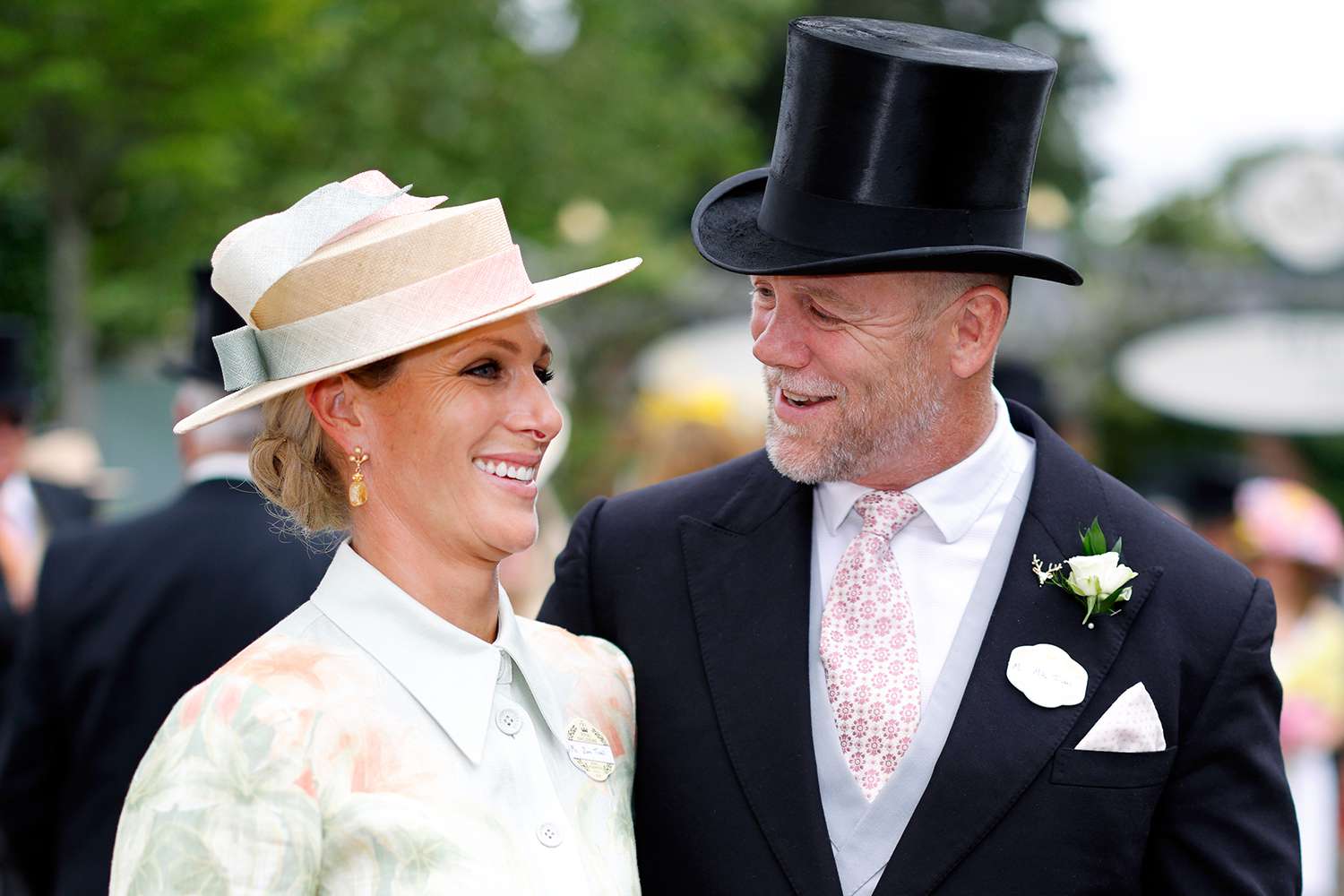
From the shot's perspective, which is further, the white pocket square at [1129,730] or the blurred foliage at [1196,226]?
the blurred foliage at [1196,226]

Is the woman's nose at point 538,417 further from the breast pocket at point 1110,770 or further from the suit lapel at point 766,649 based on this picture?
the breast pocket at point 1110,770

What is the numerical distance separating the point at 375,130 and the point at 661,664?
38.5 feet

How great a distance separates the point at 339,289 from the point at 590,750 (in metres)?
0.85

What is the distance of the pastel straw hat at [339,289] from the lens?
7.98 ft

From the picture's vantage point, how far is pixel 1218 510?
7551 millimetres

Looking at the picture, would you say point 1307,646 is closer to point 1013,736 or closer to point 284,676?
point 1013,736

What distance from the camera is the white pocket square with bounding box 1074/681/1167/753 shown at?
270 centimetres

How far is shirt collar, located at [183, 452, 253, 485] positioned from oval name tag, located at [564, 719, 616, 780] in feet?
6.74

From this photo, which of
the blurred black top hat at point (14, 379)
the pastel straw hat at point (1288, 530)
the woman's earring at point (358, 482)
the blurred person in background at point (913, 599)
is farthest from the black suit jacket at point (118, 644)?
the pastel straw hat at point (1288, 530)

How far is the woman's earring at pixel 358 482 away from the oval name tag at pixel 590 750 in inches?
20.1

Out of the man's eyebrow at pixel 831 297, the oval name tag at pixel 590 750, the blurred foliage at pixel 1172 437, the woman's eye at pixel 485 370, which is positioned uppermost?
the woman's eye at pixel 485 370

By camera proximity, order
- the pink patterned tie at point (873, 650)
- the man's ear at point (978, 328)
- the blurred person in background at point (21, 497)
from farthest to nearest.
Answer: the blurred person in background at point (21, 497) < the man's ear at point (978, 328) < the pink patterned tie at point (873, 650)

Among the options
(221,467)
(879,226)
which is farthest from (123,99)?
(879,226)

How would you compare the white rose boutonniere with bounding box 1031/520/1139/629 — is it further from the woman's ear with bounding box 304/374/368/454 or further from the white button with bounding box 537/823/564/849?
the woman's ear with bounding box 304/374/368/454
